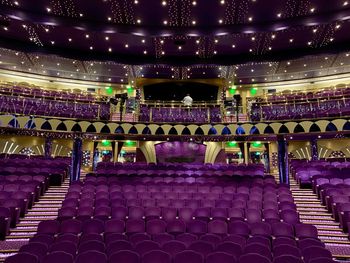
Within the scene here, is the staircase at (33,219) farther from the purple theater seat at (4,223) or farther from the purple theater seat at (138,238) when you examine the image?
the purple theater seat at (138,238)

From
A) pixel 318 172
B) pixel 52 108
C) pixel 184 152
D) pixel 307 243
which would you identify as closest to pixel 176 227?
pixel 307 243

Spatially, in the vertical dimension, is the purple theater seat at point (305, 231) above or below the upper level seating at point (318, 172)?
below

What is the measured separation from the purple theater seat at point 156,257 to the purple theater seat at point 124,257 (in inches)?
3.3

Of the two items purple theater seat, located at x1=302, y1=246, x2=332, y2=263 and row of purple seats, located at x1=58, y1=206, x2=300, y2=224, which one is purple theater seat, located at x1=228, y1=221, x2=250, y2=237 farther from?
purple theater seat, located at x1=302, y1=246, x2=332, y2=263

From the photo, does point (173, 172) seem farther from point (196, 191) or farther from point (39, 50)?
point (39, 50)

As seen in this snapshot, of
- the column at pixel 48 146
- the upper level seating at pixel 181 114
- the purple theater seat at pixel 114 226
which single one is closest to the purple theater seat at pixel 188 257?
the purple theater seat at pixel 114 226

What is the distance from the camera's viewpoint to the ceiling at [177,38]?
9.70 m

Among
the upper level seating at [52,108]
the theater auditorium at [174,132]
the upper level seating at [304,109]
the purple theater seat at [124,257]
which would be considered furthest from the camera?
the upper level seating at [304,109]

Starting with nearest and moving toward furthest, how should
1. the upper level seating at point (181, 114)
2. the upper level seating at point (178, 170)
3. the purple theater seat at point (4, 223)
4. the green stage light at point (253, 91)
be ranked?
1. the purple theater seat at point (4, 223)
2. the upper level seating at point (178, 170)
3. the upper level seating at point (181, 114)
4. the green stage light at point (253, 91)

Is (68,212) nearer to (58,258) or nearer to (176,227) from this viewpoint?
(176,227)

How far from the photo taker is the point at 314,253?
3316mm

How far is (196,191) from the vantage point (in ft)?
22.1

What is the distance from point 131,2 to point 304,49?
23.6ft

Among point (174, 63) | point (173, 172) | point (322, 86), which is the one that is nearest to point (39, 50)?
point (174, 63)
